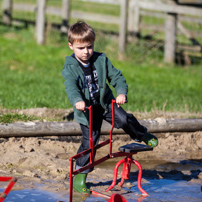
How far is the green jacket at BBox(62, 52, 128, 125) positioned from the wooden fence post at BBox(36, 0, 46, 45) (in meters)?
7.90

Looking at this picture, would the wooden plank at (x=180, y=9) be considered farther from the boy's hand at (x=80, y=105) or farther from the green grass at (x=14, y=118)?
the boy's hand at (x=80, y=105)

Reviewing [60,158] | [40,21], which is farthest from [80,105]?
[40,21]

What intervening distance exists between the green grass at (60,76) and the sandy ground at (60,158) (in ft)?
3.75

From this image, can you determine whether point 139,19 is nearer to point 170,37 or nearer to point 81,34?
point 170,37

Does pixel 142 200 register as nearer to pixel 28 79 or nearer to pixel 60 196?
pixel 60 196

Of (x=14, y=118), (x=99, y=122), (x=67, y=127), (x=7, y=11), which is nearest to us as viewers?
(x=99, y=122)

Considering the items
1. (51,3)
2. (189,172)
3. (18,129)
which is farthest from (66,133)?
(51,3)

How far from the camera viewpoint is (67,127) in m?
5.33

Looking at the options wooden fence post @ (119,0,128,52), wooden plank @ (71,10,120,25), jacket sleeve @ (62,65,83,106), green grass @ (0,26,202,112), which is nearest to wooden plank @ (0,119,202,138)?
green grass @ (0,26,202,112)

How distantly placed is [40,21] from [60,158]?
7342 mm

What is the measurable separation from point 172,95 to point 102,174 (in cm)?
455

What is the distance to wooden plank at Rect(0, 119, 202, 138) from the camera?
16.8 feet

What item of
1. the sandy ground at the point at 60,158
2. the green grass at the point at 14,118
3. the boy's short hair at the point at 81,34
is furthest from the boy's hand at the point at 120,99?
the green grass at the point at 14,118

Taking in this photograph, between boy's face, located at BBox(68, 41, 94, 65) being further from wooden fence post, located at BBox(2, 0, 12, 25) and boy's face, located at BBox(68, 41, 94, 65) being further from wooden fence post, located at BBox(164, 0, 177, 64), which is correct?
wooden fence post, located at BBox(2, 0, 12, 25)
